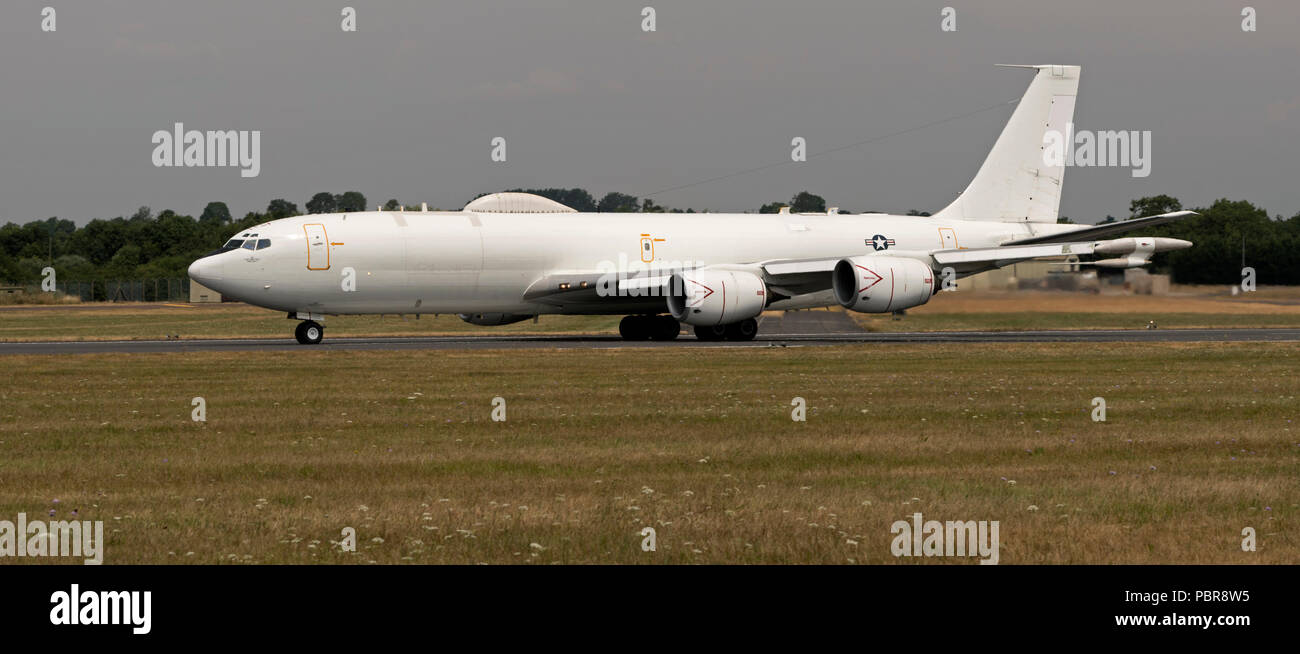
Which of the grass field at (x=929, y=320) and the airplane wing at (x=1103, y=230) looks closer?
the airplane wing at (x=1103, y=230)

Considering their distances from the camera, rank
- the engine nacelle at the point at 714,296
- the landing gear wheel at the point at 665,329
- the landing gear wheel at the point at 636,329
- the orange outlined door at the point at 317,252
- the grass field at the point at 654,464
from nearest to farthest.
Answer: the grass field at the point at 654,464 → the orange outlined door at the point at 317,252 → the engine nacelle at the point at 714,296 → the landing gear wheel at the point at 665,329 → the landing gear wheel at the point at 636,329

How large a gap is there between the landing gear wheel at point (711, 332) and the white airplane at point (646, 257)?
0.08 m

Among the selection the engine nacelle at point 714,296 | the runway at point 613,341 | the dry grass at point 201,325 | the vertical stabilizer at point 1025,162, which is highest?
the vertical stabilizer at point 1025,162

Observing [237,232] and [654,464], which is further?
[237,232]

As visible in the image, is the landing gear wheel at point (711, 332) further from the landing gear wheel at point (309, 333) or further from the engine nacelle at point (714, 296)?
the landing gear wheel at point (309, 333)

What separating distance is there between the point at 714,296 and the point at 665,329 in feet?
14.7

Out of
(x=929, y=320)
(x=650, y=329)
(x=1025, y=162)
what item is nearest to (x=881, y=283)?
(x=650, y=329)

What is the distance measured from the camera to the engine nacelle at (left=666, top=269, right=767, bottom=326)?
136 ft

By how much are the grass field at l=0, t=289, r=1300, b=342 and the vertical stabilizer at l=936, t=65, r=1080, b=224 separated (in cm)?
427

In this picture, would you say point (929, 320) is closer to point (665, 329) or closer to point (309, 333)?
point (665, 329)

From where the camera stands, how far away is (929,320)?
55.7 metres

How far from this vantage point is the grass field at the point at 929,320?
46094 mm

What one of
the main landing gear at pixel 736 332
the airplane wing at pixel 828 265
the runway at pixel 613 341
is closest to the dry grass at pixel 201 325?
the runway at pixel 613 341
